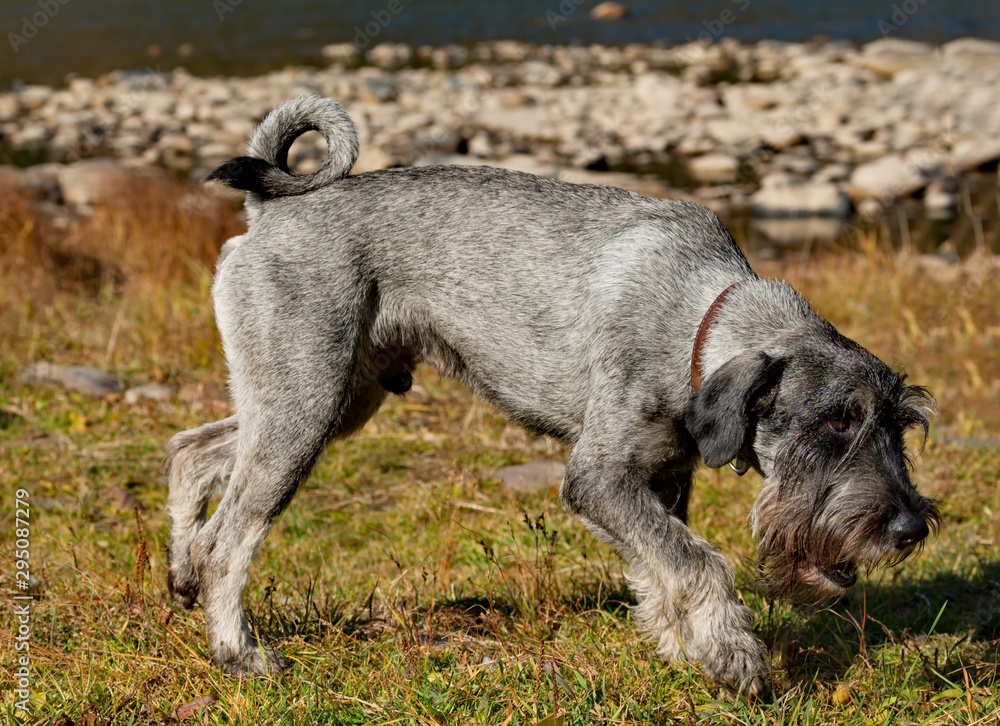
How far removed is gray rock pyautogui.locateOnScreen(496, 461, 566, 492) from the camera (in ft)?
19.2

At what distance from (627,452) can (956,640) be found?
5.48ft

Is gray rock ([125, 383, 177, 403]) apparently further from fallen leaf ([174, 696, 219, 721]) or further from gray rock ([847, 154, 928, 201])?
gray rock ([847, 154, 928, 201])

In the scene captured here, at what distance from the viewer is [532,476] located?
238 inches

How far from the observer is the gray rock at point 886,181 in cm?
1413

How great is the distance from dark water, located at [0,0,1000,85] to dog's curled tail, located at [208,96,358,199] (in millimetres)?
18839

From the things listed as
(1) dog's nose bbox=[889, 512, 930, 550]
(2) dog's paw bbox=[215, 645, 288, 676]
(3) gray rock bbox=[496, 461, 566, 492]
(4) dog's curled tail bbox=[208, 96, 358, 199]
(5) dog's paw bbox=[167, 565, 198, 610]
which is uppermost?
(4) dog's curled tail bbox=[208, 96, 358, 199]

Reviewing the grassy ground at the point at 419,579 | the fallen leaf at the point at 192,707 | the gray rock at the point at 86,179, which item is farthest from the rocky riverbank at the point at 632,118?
the fallen leaf at the point at 192,707

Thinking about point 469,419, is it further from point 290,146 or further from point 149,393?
point 290,146

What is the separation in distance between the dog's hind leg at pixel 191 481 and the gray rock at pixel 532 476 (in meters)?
1.70

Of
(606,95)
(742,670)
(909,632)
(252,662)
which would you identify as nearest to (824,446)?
(742,670)

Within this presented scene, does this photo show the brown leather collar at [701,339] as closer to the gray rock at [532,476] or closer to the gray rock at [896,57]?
the gray rock at [532,476]

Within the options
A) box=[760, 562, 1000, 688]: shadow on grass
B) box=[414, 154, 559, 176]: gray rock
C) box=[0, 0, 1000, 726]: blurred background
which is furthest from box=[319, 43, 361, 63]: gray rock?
box=[760, 562, 1000, 688]: shadow on grass

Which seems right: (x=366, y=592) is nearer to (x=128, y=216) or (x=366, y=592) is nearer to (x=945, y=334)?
(x=945, y=334)

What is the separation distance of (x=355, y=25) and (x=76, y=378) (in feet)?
72.6
